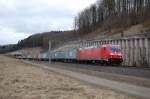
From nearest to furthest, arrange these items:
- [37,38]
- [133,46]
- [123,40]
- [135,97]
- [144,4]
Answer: [135,97]
[133,46]
[123,40]
[144,4]
[37,38]

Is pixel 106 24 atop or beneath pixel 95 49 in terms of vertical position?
atop

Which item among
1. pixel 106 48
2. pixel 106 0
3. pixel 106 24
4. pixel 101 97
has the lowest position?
pixel 101 97

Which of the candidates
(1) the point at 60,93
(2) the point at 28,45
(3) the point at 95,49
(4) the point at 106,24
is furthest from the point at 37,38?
(1) the point at 60,93

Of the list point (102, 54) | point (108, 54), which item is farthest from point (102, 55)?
point (108, 54)

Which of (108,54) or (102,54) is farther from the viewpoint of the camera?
(102,54)

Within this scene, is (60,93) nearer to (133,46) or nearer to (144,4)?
(133,46)

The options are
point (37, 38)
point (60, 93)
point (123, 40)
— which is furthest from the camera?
point (37, 38)

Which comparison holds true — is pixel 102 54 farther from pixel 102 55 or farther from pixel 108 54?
pixel 108 54

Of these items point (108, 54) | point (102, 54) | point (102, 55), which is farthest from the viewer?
point (102, 54)

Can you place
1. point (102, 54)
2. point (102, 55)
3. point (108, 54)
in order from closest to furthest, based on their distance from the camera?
point (108, 54), point (102, 55), point (102, 54)

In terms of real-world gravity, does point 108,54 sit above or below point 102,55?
above

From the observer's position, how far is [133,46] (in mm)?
50219

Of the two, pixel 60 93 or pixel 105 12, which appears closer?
pixel 60 93

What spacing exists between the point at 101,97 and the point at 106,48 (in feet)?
120
